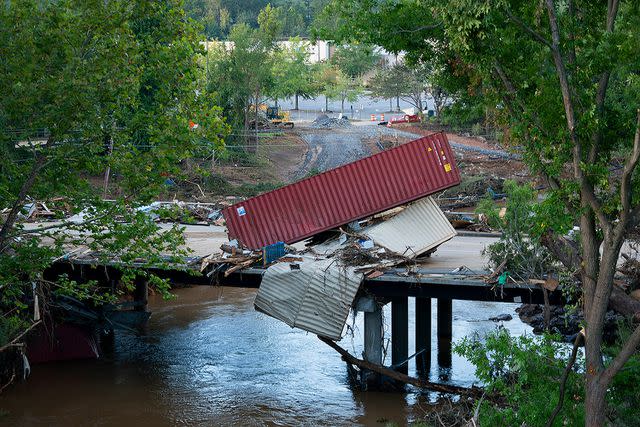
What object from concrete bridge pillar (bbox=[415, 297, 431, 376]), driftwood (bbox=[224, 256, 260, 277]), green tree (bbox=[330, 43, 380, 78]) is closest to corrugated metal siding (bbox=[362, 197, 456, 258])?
concrete bridge pillar (bbox=[415, 297, 431, 376])

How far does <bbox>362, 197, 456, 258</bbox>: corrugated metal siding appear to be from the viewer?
22.7 meters

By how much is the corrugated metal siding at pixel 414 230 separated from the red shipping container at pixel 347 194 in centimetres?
38

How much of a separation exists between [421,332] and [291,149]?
30673mm

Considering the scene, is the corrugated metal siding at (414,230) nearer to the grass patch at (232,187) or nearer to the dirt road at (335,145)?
the grass patch at (232,187)

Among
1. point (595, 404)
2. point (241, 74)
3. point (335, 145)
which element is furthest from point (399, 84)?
point (595, 404)

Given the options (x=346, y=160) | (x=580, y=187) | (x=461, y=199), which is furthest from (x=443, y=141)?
(x=346, y=160)

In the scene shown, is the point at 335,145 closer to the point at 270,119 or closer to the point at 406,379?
the point at 270,119

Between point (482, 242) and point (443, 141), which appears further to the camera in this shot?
point (482, 242)

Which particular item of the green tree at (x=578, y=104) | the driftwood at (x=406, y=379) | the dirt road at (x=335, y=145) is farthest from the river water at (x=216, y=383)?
the dirt road at (x=335, y=145)

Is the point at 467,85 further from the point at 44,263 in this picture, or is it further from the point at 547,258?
the point at 44,263

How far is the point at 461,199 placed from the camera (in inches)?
1655

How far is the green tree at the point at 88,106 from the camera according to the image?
15688 mm

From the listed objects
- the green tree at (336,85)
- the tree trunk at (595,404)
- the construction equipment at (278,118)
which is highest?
the green tree at (336,85)

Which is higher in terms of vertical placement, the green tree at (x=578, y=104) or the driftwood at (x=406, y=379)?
the green tree at (x=578, y=104)
